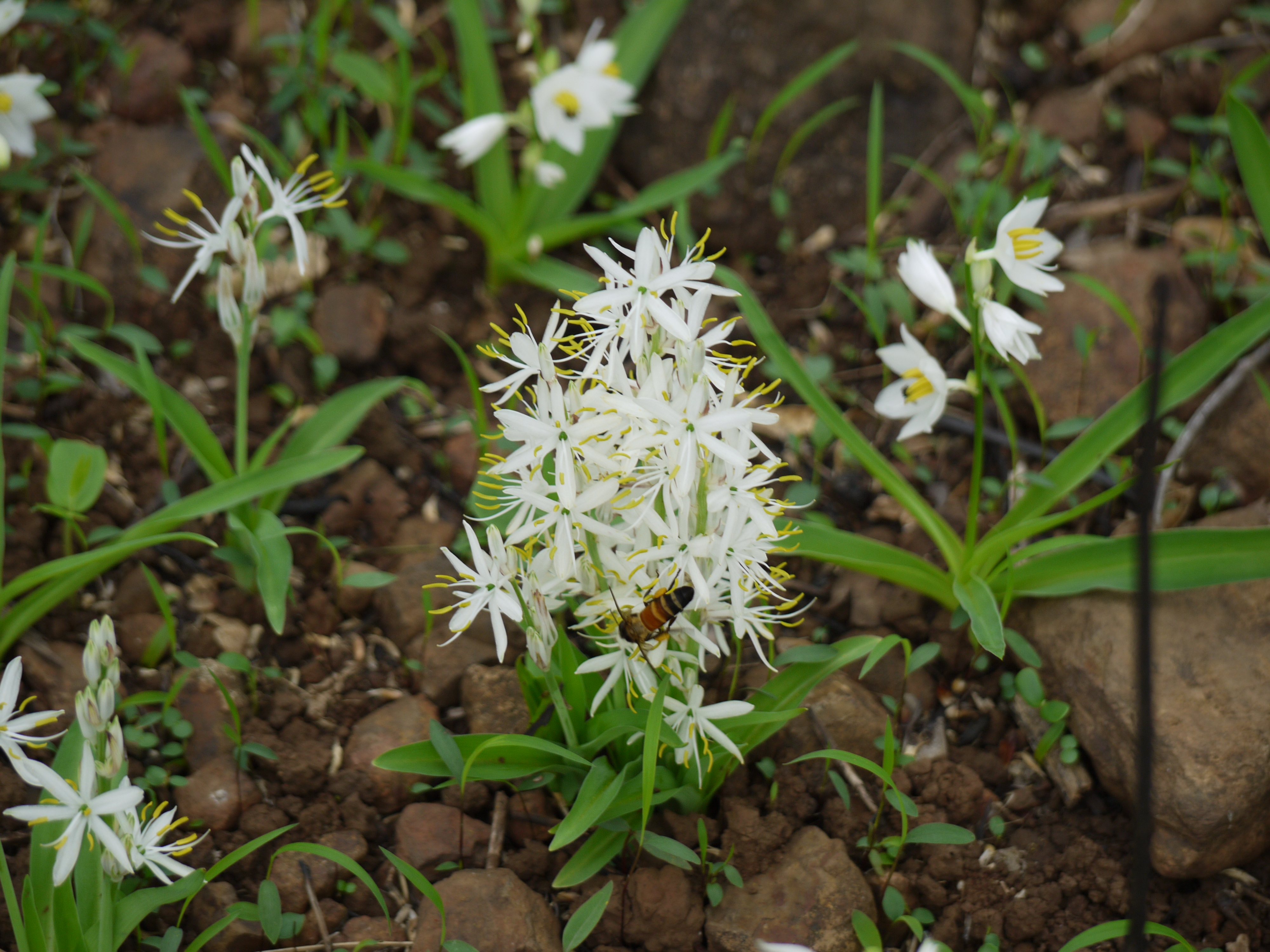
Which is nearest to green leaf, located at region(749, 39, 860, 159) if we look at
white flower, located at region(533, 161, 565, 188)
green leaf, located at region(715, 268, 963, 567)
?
white flower, located at region(533, 161, 565, 188)

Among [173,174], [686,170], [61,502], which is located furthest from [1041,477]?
[173,174]

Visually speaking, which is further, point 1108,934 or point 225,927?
point 225,927

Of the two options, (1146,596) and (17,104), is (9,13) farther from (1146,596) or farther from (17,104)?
(1146,596)

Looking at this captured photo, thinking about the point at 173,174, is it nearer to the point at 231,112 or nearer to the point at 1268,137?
the point at 231,112

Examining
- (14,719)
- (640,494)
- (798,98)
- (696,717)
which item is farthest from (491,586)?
(798,98)

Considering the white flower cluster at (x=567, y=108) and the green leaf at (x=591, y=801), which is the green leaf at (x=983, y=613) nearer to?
the green leaf at (x=591, y=801)

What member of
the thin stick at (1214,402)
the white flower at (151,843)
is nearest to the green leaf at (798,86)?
the thin stick at (1214,402)
